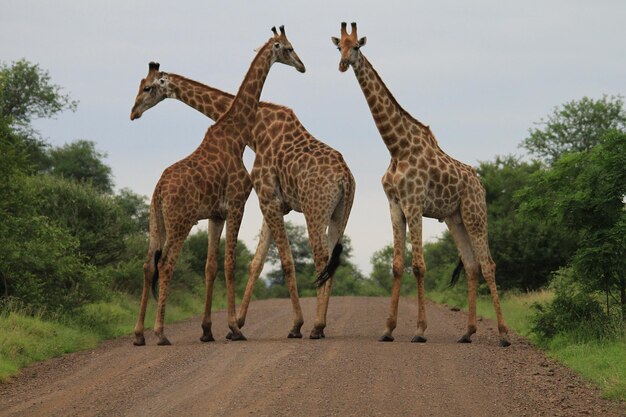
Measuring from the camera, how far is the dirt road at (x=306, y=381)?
988 cm

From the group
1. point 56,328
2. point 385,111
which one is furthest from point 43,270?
point 385,111

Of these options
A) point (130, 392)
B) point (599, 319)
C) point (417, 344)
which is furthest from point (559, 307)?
point (130, 392)

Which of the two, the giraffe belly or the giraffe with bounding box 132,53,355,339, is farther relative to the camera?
the giraffe belly

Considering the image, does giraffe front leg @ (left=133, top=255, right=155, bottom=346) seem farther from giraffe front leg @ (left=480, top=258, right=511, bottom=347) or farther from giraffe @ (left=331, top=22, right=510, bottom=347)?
giraffe front leg @ (left=480, top=258, right=511, bottom=347)

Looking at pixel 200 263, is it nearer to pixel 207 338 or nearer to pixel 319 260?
pixel 207 338

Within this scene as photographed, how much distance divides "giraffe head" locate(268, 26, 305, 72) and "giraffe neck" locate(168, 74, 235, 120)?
1283 mm

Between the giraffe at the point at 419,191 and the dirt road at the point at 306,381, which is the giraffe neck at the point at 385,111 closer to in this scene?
the giraffe at the point at 419,191

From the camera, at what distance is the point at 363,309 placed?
2286cm

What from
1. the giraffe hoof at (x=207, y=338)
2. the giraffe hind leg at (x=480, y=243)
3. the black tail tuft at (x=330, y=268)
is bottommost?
the giraffe hoof at (x=207, y=338)

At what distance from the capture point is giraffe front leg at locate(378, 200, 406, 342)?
14.9 m

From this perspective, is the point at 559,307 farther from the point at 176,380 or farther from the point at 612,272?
the point at 176,380

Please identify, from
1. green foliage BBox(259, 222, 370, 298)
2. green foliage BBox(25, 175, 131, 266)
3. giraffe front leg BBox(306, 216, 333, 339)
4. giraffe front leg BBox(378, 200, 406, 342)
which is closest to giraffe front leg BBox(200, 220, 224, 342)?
giraffe front leg BBox(306, 216, 333, 339)

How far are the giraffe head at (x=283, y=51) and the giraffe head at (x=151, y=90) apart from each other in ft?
6.49

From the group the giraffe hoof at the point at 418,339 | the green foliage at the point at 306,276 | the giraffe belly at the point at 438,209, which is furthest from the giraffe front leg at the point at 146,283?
the green foliage at the point at 306,276
